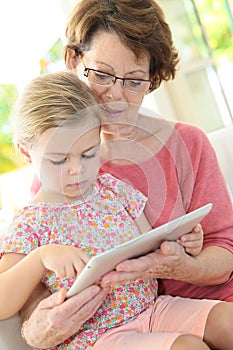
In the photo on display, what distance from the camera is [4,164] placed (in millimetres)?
4332

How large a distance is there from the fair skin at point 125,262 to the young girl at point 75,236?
53 mm

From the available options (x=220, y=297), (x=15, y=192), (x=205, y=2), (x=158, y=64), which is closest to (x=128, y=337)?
(x=220, y=297)

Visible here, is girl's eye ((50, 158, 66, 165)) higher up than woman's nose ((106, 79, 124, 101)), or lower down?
lower down

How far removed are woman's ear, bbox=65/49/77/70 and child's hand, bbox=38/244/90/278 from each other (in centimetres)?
58

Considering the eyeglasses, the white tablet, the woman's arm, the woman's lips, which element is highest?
the eyeglasses

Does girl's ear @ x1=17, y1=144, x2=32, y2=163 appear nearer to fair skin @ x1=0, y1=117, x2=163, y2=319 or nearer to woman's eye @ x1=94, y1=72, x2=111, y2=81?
fair skin @ x1=0, y1=117, x2=163, y2=319

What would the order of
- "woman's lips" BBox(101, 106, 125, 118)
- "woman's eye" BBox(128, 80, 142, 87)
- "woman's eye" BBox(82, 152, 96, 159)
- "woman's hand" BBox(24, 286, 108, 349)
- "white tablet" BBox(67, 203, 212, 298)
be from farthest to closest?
1. "woman's eye" BBox(128, 80, 142, 87)
2. "woman's lips" BBox(101, 106, 125, 118)
3. "woman's eye" BBox(82, 152, 96, 159)
4. "woman's hand" BBox(24, 286, 108, 349)
5. "white tablet" BBox(67, 203, 212, 298)

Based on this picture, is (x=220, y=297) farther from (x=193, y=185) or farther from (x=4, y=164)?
(x=4, y=164)

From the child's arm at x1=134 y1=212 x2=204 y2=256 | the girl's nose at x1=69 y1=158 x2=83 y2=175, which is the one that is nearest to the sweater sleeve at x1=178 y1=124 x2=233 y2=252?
the child's arm at x1=134 y1=212 x2=204 y2=256

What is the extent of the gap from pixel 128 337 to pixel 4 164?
314 cm

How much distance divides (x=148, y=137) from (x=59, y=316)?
A: 610 millimetres

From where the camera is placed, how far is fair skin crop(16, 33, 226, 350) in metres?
1.25

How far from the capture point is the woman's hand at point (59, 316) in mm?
1229

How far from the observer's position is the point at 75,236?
141 cm
